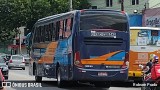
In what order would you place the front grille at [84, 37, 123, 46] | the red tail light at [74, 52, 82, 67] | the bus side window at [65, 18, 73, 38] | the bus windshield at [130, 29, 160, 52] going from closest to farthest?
the red tail light at [74, 52, 82, 67] → the front grille at [84, 37, 123, 46] → the bus side window at [65, 18, 73, 38] → the bus windshield at [130, 29, 160, 52]

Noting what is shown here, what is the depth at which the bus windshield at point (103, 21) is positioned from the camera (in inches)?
696

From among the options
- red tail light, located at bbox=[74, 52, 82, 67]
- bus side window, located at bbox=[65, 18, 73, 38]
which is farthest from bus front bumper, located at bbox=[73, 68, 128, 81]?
bus side window, located at bbox=[65, 18, 73, 38]

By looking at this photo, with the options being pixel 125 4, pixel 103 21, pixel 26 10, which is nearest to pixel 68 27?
pixel 103 21

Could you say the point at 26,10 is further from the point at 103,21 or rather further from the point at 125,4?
the point at 103,21

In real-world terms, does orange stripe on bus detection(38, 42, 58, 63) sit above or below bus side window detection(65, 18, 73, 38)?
below

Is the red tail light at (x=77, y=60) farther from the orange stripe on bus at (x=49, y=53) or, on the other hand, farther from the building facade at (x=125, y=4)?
the building facade at (x=125, y=4)

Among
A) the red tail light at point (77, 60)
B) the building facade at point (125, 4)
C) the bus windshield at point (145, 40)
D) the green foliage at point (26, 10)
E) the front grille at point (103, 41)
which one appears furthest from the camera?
the green foliage at point (26, 10)

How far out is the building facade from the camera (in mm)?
58312

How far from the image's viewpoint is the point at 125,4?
2418 inches

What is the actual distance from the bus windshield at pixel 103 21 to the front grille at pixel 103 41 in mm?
438

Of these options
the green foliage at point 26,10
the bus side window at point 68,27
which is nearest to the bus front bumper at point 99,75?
the bus side window at point 68,27

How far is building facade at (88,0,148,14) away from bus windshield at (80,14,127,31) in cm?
3786

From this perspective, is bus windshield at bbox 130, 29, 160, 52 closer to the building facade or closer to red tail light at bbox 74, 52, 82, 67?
red tail light at bbox 74, 52, 82, 67

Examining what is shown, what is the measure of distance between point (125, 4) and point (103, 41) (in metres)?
44.4
